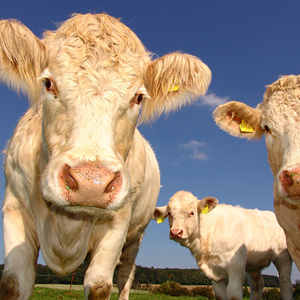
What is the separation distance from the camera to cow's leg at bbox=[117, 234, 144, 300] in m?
5.31

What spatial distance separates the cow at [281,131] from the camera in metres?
3.31

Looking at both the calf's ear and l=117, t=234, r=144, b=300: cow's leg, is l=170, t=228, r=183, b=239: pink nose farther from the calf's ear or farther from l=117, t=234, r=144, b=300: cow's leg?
l=117, t=234, r=144, b=300: cow's leg

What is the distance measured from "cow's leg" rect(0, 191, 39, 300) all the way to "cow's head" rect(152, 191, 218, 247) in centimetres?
488

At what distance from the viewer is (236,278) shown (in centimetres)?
726

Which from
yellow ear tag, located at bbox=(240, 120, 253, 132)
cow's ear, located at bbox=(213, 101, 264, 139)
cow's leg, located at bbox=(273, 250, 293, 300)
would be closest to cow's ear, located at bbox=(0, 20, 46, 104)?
cow's ear, located at bbox=(213, 101, 264, 139)

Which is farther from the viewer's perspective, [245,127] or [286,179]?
[245,127]

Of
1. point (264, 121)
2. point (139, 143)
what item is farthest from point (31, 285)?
point (264, 121)

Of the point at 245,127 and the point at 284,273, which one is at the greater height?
the point at 245,127

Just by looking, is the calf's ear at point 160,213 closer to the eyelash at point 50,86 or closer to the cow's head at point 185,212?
the cow's head at point 185,212

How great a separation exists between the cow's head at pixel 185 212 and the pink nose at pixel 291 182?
4.47m

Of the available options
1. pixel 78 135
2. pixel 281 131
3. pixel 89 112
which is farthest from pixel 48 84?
pixel 281 131

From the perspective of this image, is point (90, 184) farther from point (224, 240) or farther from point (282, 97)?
point (224, 240)

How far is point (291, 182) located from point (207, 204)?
17.3 feet

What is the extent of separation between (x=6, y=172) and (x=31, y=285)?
4.00 ft
